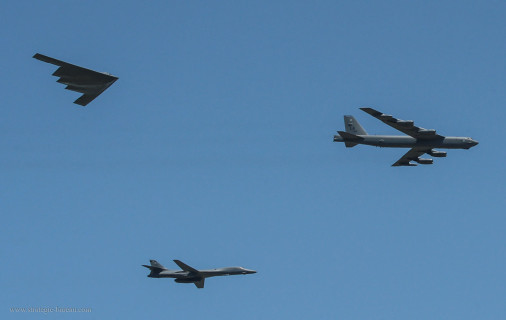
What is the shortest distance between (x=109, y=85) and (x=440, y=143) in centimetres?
4502

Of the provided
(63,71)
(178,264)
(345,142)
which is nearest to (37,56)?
(63,71)

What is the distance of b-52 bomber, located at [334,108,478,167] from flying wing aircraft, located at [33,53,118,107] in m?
34.6

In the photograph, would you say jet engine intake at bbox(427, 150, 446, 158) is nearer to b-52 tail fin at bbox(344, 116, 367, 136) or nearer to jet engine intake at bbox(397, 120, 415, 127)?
jet engine intake at bbox(397, 120, 415, 127)

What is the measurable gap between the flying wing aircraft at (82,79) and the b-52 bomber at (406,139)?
34591 millimetres

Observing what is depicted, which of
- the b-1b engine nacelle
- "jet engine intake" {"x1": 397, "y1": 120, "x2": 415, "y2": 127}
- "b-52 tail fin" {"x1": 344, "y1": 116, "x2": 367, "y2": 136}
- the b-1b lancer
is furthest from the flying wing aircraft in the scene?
the b-1b engine nacelle

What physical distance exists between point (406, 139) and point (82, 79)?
1688 inches

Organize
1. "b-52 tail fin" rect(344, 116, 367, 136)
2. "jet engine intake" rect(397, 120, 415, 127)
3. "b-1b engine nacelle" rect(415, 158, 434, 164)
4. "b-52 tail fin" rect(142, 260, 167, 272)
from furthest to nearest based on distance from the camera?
"b-52 tail fin" rect(142, 260, 167, 272) < "b-1b engine nacelle" rect(415, 158, 434, 164) < "b-52 tail fin" rect(344, 116, 367, 136) < "jet engine intake" rect(397, 120, 415, 127)

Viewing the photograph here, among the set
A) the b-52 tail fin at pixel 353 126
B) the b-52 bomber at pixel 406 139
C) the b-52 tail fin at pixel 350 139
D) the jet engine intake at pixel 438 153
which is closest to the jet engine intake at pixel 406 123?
the b-52 bomber at pixel 406 139

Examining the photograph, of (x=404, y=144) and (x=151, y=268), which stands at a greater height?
(x=404, y=144)

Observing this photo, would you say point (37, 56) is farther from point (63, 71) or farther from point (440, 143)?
point (440, 143)

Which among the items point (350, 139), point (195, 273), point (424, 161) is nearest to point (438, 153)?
point (424, 161)

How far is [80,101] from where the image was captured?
74625mm

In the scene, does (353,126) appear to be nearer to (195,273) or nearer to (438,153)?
(438,153)

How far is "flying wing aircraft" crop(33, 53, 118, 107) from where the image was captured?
70062mm
